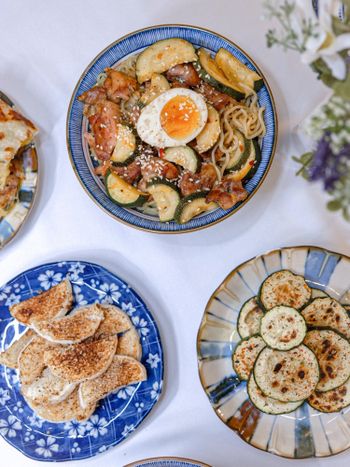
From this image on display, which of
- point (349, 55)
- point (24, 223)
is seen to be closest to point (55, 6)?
point (24, 223)

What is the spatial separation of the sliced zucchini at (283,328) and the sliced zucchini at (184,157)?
23.9 inches

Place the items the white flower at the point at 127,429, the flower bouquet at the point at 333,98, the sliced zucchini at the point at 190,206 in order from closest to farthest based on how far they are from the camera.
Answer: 1. the flower bouquet at the point at 333,98
2. the sliced zucchini at the point at 190,206
3. the white flower at the point at 127,429

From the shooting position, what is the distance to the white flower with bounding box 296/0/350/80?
1.31 meters

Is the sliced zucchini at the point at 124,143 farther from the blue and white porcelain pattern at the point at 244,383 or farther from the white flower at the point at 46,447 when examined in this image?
the white flower at the point at 46,447

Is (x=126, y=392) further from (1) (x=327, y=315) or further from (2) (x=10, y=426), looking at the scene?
(1) (x=327, y=315)

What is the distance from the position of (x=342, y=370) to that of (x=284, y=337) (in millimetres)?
267

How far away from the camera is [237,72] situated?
205cm

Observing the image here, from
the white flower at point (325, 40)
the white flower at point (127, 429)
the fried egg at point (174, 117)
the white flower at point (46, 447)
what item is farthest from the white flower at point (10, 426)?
the white flower at point (325, 40)

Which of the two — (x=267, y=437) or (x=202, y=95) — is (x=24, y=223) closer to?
(x=202, y=95)

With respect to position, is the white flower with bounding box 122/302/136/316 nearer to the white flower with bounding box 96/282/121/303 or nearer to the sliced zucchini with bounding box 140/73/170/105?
the white flower with bounding box 96/282/121/303

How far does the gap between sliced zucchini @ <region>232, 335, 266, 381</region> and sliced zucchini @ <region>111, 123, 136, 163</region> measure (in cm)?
83

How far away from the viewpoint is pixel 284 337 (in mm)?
2047

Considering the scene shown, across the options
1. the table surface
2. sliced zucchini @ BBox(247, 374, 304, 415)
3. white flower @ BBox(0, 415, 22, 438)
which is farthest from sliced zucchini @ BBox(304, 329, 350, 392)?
white flower @ BBox(0, 415, 22, 438)

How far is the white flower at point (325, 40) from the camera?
1312 millimetres
